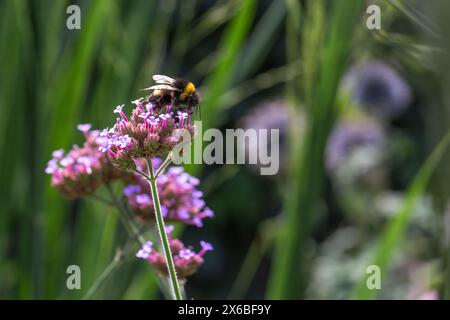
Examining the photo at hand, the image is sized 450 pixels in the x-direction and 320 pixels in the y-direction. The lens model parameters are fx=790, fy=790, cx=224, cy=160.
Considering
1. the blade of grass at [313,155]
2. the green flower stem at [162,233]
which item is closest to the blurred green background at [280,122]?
the blade of grass at [313,155]

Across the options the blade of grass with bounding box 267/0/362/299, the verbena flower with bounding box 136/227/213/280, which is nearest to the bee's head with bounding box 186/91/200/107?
the verbena flower with bounding box 136/227/213/280

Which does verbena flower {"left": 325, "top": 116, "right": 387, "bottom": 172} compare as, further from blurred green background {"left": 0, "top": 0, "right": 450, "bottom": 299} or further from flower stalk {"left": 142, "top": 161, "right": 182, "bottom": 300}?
flower stalk {"left": 142, "top": 161, "right": 182, "bottom": 300}

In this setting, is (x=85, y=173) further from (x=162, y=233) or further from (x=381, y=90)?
(x=381, y=90)

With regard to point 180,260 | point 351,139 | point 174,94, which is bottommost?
point 180,260

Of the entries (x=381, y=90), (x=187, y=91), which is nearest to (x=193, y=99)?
(x=187, y=91)

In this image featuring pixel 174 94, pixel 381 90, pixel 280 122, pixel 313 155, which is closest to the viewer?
pixel 174 94

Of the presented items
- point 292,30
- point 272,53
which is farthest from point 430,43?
point 272,53
